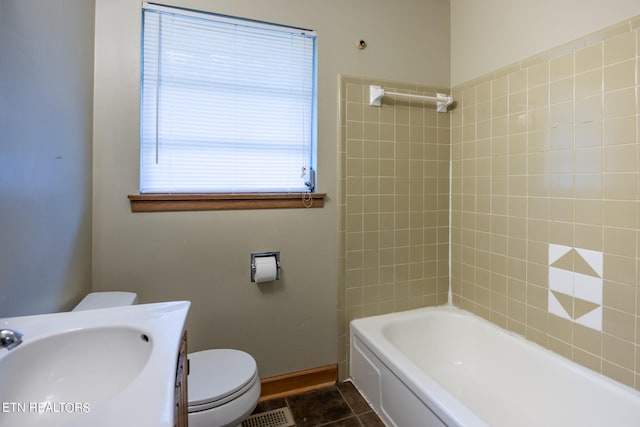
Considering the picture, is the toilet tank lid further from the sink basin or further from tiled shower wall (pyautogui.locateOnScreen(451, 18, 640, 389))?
tiled shower wall (pyautogui.locateOnScreen(451, 18, 640, 389))

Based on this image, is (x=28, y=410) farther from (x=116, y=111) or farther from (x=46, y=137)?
(x=116, y=111)

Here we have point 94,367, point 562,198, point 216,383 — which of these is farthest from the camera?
point 562,198

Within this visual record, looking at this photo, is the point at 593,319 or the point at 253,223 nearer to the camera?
the point at 593,319

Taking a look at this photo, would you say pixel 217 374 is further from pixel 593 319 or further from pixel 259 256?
pixel 593 319

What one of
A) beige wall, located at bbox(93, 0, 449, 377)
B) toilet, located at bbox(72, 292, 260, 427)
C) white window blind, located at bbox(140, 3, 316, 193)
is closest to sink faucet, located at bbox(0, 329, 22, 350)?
toilet, located at bbox(72, 292, 260, 427)

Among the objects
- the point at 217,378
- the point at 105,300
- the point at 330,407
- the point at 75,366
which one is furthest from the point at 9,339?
the point at 330,407

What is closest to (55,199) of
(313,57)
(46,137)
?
(46,137)

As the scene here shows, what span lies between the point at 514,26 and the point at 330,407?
2.37 meters

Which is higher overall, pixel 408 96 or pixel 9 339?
pixel 408 96

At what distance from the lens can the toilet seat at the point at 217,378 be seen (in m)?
1.25

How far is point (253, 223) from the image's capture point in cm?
180

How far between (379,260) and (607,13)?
1609 mm

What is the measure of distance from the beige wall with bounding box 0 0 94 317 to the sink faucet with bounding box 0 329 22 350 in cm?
22

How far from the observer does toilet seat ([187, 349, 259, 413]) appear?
1.25 m
